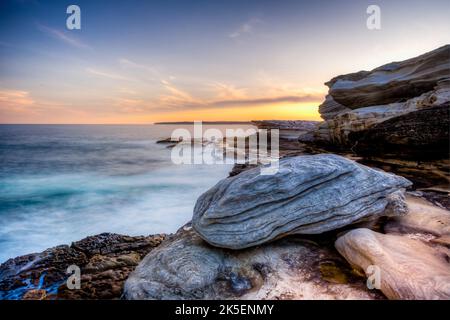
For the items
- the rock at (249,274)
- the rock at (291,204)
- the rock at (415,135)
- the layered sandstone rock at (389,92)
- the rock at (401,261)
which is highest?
the layered sandstone rock at (389,92)

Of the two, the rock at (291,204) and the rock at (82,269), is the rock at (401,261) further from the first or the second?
the rock at (82,269)

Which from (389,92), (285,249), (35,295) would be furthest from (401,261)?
(389,92)

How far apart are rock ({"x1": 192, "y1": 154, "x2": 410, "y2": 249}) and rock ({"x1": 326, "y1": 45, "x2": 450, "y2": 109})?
7154mm

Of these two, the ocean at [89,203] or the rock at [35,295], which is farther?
the ocean at [89,203]

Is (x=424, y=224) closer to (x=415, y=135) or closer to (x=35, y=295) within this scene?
(x=415, y=135)

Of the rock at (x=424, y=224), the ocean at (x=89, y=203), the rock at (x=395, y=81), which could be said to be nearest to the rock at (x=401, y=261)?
the rock at (x=424, y=224)

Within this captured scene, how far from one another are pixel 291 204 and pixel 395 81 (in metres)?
9.29

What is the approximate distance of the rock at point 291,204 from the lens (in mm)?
3924

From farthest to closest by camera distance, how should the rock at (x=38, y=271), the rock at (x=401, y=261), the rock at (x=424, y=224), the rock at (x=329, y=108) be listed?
1. the rock at (x=329, y=108)
2. the rock at (x=38, y=271)
3. the rock at (x=424, y=224)
4. the rock at (x=401, y=261)

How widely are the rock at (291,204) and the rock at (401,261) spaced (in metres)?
0.48

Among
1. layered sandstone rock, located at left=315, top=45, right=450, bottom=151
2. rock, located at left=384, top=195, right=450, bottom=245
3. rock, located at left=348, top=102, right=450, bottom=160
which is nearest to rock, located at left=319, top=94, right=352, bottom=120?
layered sandstone rock, located at left=315, top=45, right=450, bottom=151

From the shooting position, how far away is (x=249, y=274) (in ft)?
11.5

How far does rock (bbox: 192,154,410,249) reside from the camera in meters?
3.92

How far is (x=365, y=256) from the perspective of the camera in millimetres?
3295
